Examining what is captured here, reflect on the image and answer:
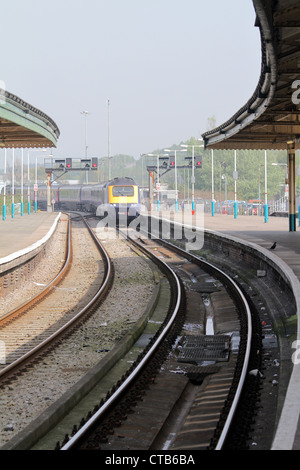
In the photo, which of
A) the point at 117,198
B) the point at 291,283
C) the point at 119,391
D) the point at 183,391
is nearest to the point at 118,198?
the point at 117,198

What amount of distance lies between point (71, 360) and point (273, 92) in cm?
824

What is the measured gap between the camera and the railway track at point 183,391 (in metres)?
6.71

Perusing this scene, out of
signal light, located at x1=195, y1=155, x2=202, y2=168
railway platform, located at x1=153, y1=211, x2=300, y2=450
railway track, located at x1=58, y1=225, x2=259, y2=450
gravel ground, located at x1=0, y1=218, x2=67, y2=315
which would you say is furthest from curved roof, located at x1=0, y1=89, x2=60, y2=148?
signal light, located at x1=195, y1=155, x2=202, y2=168

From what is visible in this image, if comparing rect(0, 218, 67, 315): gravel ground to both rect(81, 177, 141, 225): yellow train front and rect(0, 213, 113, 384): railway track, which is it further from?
rect(81, 177, 141, 225): yellow train front

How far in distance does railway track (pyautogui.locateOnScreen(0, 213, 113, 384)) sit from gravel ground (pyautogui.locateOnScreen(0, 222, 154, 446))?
24 centimetres

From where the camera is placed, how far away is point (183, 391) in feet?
29.0

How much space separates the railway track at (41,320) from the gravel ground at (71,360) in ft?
0.78

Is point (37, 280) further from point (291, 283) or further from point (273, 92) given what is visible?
point (291, 283)

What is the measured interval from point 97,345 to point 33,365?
1654 millimetres

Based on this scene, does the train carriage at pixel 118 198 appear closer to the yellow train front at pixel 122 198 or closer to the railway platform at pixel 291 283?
the yellow train front at pixel 122 198

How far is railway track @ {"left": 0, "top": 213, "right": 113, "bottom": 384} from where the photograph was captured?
1045cm

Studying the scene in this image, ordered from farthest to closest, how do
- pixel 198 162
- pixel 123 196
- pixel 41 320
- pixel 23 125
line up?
pixel 198 162, pixel 123 196, pixel 23 125, pixel 41 320

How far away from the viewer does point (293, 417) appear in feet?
17.9
